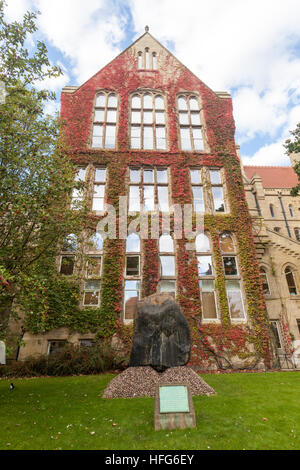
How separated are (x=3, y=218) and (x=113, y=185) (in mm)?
9363

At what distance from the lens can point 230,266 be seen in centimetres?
1559

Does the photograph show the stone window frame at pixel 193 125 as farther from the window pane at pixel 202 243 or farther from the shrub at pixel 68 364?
the shrub at pixel 68 364

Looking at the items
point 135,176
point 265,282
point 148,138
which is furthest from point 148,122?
point 265,282

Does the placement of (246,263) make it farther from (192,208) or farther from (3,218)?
(3,218)

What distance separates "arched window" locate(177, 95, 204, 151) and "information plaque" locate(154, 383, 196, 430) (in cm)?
1621

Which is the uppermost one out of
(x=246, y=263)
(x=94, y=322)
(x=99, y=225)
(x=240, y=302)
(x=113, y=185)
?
(x=113, y=185)

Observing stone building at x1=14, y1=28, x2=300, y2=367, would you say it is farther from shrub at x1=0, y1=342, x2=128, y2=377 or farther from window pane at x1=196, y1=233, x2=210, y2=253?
shrub at x1=0, y1=342, x2=128, y2=377

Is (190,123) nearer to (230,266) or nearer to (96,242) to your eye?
(230,266)

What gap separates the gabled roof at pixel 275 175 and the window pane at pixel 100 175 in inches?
986

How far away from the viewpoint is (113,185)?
16750mm

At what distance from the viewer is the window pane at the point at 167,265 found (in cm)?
1518

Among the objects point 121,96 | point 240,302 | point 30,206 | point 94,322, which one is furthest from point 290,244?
point 30,206

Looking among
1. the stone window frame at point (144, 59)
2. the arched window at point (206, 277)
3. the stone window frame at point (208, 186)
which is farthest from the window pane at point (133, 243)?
the stone window frame at point (144, 59)

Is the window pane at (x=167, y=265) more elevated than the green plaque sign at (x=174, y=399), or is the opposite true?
the window pane at (x=167, y=265)
